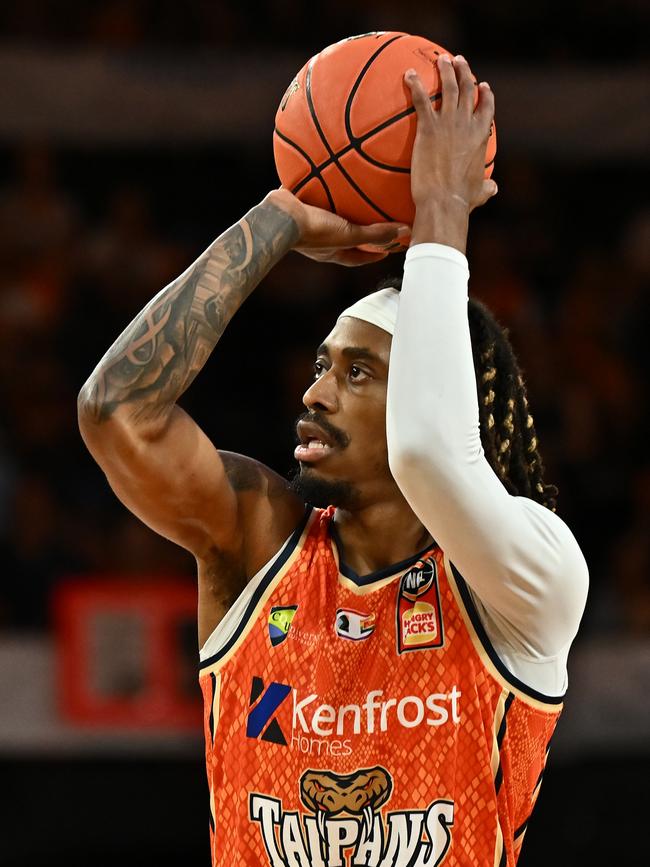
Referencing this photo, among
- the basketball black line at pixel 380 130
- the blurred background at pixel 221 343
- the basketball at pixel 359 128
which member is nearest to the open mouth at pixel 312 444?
the basketball at pixel 359 128

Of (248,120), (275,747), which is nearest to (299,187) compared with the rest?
(275,747)

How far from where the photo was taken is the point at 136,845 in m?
5.78

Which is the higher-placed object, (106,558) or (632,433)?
→ (632,433)

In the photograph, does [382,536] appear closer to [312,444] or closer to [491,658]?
[312,444]

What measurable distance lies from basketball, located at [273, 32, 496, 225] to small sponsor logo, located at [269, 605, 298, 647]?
86 centimetres

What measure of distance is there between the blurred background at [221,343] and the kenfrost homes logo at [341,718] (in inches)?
120

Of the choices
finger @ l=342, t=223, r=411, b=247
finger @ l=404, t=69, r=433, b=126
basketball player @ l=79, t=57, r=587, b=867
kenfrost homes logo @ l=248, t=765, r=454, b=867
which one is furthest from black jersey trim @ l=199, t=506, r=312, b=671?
finger @ l=404, t=69, r=433, b=126

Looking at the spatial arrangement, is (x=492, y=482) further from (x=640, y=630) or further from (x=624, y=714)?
(x=640, y=630)

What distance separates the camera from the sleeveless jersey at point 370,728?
282 cm

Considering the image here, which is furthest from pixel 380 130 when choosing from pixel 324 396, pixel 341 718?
pixel 341 718

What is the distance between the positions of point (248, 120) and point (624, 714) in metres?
3.70

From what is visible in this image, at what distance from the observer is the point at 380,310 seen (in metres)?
3.11

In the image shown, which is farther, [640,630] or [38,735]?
[640,630]

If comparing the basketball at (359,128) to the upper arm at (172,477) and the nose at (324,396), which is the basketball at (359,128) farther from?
the upper arm at (172,477)
